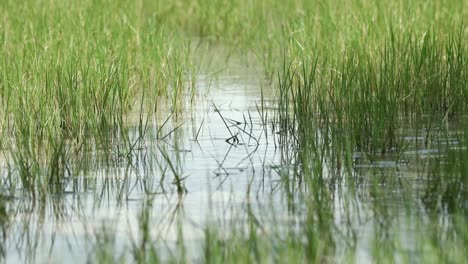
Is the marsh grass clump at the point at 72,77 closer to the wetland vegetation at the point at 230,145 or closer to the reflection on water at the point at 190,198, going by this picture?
the wetland vegetation at the point at 230,145

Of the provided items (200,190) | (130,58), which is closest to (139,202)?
(200,190)

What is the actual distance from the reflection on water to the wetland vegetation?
14mm

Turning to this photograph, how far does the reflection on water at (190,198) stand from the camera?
12.7 feet

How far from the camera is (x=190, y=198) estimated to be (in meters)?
4.53

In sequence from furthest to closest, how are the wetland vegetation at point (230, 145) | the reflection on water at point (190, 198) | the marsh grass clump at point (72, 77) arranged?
the marsh grass clump at point (72, 77)
the reflection on water at point (190, 198)
the wetland vegetation at point (230, 145)

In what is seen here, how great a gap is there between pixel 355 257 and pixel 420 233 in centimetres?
36

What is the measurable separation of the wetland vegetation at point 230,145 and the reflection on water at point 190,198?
14mm

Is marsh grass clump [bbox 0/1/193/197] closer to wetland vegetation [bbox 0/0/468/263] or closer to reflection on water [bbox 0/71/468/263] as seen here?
wetland vegetation [bbox 0/0/468/263]

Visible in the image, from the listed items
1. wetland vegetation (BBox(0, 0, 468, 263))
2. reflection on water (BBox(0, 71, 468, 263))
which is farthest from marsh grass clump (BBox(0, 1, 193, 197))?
reflection on water (BBox(0, 71, 468, 263))

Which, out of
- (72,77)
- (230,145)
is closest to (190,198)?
(230,145)

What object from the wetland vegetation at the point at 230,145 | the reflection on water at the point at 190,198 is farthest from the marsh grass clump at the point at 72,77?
the reflection on water at the point at 190,198

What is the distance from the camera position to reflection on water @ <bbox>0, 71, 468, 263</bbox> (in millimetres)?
3869

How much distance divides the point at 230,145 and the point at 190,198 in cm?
135

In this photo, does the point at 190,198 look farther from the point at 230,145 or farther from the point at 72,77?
the point at 72,77
